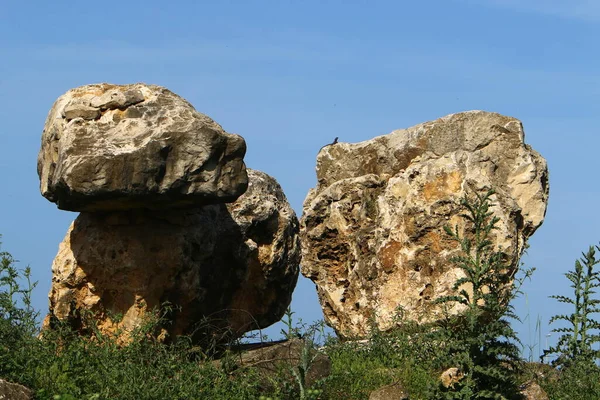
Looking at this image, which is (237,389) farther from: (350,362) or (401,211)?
(401,211)

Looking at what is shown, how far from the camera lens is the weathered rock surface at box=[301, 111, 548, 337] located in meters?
17.7

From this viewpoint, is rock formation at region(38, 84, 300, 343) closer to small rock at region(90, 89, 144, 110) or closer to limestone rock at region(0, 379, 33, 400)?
small rock at region(90, 89, 144, 110)

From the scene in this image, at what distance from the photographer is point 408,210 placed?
59.0 ft

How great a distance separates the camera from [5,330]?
13312mm

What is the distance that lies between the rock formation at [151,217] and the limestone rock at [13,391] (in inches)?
96.3

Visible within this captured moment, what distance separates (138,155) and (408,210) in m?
6.34

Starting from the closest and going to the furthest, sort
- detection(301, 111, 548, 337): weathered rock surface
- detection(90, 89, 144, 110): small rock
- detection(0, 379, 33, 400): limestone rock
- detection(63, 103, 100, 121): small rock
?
detection(0, 379, 33, 400): limestone rock < detection(63, 103, 100, 121): small rock < detection(90, 89, 144, 110): small rock < detection(301, 111, 548, 337): weathered rock surface

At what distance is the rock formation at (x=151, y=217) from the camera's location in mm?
13281

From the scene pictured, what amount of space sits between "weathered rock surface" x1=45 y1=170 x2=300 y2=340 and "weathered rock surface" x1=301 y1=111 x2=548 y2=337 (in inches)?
122

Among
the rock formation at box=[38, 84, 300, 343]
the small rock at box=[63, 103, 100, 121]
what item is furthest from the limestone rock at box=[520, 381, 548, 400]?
the small rock at box=[63, 103, 100, 121]

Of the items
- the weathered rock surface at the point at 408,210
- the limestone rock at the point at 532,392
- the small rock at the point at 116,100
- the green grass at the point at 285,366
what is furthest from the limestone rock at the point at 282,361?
the small rock at the point at 116,100

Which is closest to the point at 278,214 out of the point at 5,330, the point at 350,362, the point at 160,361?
the point at 350,362

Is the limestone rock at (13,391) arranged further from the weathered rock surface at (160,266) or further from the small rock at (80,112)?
the small rock at (80,112)

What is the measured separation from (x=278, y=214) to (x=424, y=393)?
4.14 meters
